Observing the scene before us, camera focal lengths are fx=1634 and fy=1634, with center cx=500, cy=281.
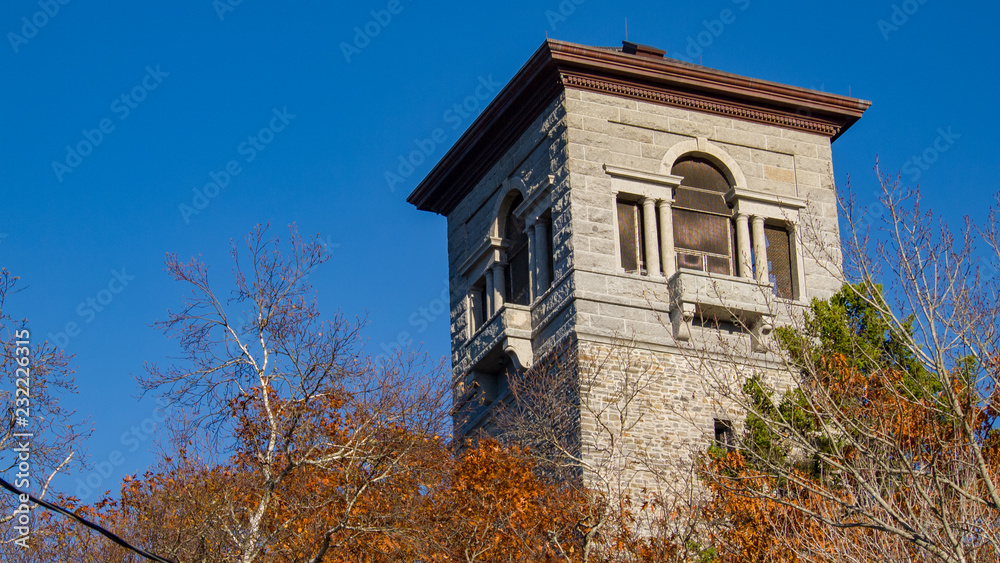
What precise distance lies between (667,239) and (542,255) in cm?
252

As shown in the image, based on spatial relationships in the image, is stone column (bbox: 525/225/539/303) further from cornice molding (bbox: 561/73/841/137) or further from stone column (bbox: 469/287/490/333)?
cornice molding (bbox: 561/73/841/137)

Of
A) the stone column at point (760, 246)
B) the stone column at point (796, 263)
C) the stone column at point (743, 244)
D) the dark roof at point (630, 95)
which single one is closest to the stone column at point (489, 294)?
the dark roof at point (630, 95)

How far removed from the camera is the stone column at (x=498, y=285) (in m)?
34.3

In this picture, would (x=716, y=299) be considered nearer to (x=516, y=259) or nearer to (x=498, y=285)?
(x=516, y=259)

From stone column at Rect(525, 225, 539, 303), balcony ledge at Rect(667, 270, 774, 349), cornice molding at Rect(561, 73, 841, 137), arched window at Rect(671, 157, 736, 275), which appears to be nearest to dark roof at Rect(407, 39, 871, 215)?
cornice molding at Rect(561, 73, 841, 137)

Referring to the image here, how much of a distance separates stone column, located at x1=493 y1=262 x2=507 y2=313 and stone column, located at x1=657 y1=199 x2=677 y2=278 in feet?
12.5

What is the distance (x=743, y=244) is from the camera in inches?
1302

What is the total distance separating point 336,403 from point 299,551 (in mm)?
2102

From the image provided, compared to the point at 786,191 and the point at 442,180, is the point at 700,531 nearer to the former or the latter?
the point at 786,191

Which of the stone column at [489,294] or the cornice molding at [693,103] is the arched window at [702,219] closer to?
the cornice molding at [693,103]

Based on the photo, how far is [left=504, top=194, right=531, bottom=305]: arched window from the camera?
34062mm

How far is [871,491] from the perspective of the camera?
1691cm

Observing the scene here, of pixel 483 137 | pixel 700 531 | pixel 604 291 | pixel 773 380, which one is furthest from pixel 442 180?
pixel 700 531

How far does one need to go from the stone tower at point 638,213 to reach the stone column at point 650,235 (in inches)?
1.6
